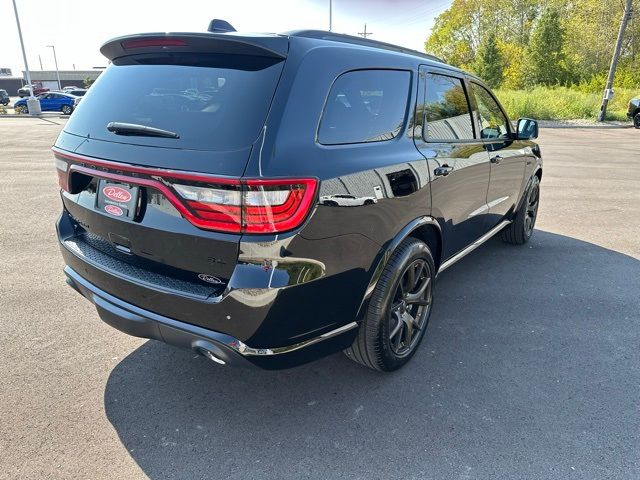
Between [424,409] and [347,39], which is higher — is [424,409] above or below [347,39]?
below

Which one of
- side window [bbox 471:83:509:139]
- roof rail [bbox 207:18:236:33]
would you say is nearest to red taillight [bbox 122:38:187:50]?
roof rail [bbox 207:18:236:33]

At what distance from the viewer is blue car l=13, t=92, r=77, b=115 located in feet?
97.9

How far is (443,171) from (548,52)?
4695cm

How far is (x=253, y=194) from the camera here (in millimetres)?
1813

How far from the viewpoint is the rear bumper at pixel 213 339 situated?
2.00 meters

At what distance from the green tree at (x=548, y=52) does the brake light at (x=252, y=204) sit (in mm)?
46430

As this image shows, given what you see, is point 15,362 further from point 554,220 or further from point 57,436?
point 554,220

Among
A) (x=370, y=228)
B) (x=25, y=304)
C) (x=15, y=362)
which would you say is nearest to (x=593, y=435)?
(x=370, y=228)

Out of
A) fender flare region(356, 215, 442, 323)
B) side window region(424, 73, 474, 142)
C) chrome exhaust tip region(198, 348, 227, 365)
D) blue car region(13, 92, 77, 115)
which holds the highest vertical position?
side window region(424, 73, 474, 142)

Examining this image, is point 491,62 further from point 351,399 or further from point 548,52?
point 351,399

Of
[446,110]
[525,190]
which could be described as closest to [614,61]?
[525,190]

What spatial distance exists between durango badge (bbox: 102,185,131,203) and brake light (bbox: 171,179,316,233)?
1.25ft

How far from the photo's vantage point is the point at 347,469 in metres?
2.10

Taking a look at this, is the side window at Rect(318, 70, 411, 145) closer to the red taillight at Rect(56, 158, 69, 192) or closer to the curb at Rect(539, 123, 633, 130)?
the red taillight at Rect(56, 158, 69, 192)
